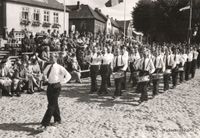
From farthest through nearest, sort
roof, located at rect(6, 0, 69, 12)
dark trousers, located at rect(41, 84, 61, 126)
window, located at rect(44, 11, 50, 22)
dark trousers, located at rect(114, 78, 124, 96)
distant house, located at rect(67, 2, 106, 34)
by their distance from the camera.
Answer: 1. distant house, located at rect(67, 2, 106, 34)
2. window, located at rect(44, 11, 50, 22)
3. roof, located at rect(6, 0, 69, 12)
4. dark trousers, located at rect(114, 78, 124, 96)
5. dark trousers, located at rect(41, 84, 61, 126)

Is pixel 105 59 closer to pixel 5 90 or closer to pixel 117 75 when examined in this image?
pixel 117 75

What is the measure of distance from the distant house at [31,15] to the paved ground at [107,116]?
21978mm

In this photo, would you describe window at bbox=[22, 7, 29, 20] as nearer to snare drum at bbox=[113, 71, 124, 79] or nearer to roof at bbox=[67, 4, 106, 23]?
snare drum at bbox=[113, 71, 124, 79]

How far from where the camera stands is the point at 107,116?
10422mm

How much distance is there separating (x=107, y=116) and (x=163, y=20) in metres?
40.9

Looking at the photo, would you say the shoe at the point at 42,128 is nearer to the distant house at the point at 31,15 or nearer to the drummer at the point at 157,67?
the drummer at the point at 157,67

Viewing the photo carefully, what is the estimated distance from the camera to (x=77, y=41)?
21859 mm

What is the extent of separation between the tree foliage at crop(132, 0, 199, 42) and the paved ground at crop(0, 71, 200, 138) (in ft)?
112

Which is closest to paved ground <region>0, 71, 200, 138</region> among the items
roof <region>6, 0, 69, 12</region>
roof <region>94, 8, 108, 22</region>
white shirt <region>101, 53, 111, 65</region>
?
white shirt <region>101, 53, 111, 65</region>

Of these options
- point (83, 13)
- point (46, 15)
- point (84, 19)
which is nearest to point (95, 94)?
point (46, 15)

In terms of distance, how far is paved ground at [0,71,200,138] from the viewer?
8.61 m

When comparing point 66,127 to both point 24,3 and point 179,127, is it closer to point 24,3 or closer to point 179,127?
point 179,127

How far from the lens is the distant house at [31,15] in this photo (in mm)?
34625

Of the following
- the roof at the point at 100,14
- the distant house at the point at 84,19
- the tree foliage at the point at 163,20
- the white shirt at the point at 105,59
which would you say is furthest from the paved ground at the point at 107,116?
the roof at the point at 100,14
